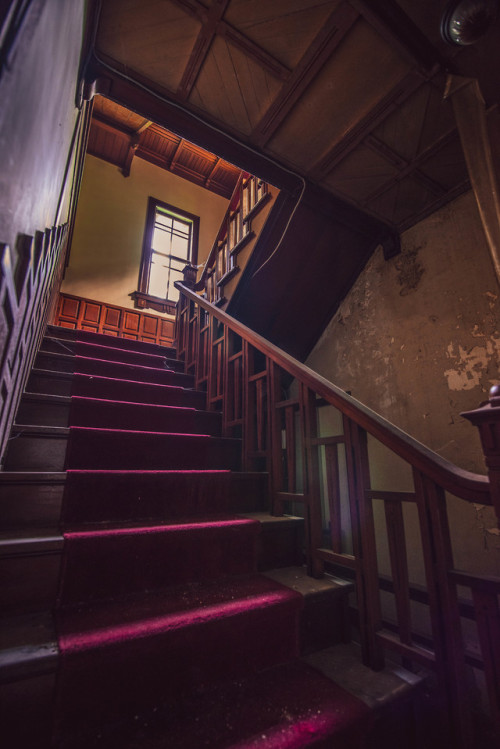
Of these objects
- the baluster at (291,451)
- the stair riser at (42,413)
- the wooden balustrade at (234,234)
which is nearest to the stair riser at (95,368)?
the stair riser at (42,413)

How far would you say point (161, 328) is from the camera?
5812mm

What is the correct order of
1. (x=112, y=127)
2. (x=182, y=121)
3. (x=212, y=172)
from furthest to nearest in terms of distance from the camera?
(x=212, y=172)
(x=112, y=127)
(x=182, y=121)

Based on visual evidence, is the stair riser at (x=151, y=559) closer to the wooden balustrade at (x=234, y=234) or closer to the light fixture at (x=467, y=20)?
the wooden balustrade at (x=234, y=234)

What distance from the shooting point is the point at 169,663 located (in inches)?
37.5

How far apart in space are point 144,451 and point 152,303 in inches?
182

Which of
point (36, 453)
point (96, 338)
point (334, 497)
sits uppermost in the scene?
point (96, 338)

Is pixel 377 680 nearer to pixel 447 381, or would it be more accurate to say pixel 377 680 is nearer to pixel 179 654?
pixel 179 654

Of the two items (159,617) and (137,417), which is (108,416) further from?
(159,617)

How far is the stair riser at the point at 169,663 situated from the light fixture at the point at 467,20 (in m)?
2.56

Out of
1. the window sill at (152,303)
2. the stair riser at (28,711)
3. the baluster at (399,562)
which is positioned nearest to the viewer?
the stair riser at (28,711)

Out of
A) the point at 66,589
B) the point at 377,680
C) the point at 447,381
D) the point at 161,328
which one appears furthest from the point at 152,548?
the point at 161,328

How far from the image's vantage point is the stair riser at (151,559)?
1.10 m

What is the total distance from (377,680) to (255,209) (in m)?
3.04

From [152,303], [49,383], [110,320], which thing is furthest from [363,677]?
[152,303]
